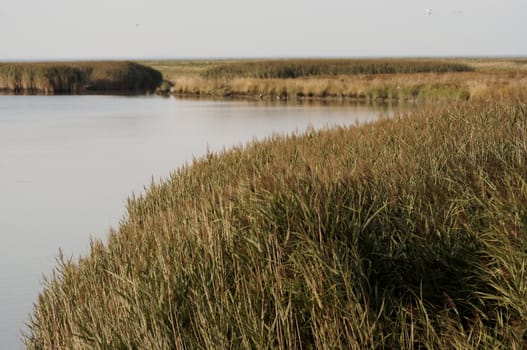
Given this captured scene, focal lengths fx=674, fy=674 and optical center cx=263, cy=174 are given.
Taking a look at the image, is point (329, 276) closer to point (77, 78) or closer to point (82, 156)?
point (82, 156)

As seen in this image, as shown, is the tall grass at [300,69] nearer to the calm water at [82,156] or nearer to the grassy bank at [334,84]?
the grassy bank at [334,84]

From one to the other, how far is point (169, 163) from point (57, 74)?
2872 cm

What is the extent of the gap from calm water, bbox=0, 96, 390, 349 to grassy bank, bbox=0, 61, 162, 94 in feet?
20.3

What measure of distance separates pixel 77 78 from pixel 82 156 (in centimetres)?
2667

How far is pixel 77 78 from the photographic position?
4322cm

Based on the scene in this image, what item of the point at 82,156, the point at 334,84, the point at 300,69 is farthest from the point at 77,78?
the point at 82,156

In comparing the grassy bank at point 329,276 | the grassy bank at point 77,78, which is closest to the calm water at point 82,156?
the grassy bank at point 329,276

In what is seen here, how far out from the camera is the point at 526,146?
6316 millimetres

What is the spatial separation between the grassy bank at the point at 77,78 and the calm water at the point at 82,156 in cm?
617

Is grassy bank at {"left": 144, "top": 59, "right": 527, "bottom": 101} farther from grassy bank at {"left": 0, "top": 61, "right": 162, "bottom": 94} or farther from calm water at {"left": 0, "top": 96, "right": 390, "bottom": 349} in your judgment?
grassy bank at {"left": 0, "top": 61, "right": 162, "bottom": 94}

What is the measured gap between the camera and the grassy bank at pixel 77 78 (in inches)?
1644

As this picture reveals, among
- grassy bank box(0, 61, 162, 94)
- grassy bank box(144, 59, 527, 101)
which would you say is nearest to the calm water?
grassy bank box(144, 59, 527, 101)

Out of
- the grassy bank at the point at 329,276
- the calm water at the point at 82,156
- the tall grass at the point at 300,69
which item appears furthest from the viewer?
the tall grass at the point at 300,69

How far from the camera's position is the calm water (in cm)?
957
